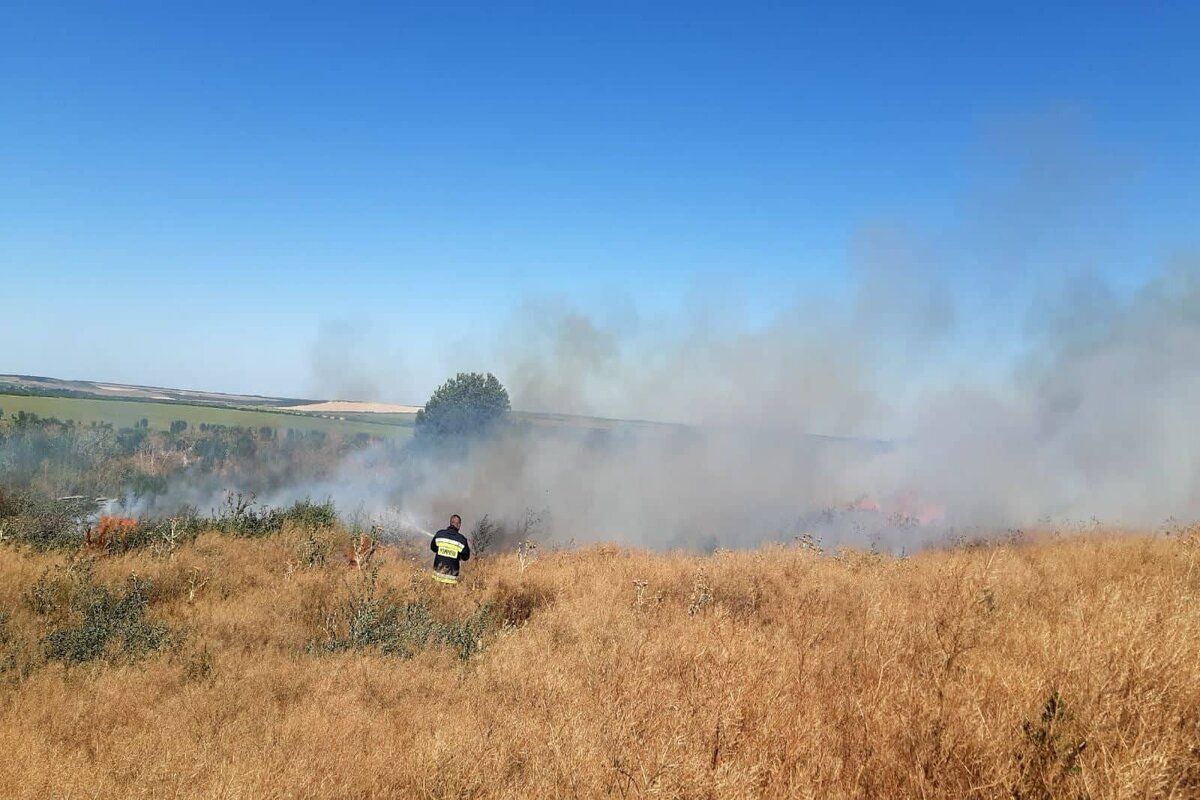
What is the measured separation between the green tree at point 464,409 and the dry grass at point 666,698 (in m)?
23.9

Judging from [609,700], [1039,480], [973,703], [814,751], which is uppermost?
[1039,480]

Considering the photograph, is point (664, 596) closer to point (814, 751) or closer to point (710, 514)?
point (814, 751)

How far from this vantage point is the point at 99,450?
24.6m

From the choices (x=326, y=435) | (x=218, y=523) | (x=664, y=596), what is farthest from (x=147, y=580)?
(x=326, y=435)

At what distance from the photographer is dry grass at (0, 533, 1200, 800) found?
2.85 meters

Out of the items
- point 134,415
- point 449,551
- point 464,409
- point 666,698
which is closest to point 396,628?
point 449,551

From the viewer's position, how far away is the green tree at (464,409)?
31.3 meters

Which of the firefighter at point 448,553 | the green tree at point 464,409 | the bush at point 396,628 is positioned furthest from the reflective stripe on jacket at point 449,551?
the green tree at point 464,409

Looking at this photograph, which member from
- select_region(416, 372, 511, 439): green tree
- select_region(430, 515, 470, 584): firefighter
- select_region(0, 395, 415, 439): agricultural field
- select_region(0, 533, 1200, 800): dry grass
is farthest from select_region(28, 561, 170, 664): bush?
select_region(0, 395, 415, 439): agricultural field

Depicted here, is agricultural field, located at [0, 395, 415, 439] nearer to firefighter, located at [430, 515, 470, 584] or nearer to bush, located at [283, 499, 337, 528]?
bush, located at [283, 499, 337, 528]

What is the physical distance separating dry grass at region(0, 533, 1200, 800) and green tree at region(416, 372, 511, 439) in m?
23.9

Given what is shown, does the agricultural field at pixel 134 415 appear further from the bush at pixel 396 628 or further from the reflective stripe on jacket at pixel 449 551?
the bush at pixel 396 628

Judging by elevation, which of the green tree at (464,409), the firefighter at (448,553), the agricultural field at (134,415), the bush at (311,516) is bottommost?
the agricultural field at (134,415)

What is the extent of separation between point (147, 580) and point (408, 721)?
518cm
